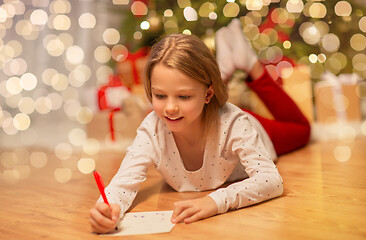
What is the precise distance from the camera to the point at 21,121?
2857mm

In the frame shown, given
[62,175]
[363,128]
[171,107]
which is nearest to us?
[171,107]

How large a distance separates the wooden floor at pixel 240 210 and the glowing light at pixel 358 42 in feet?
3.35

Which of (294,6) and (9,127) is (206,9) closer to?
(294,6)

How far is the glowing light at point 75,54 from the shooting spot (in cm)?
296

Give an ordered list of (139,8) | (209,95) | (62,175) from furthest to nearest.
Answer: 1. (139,8)
2. (62,175)
3. (209,95)

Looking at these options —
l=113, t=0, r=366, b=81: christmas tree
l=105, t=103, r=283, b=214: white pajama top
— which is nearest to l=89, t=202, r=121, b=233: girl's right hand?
l=105, t=103, r=283, b=214: white pajama top

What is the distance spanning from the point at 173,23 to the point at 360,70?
1159mm

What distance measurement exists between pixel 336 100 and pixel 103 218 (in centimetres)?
179

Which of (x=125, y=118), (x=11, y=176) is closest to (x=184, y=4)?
(x=125, y=118)

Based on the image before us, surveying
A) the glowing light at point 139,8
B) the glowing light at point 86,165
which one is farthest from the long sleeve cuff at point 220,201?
the glowing light at point 139,8

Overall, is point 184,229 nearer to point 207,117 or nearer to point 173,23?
point 207,117

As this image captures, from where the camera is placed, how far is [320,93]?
93.2 inches

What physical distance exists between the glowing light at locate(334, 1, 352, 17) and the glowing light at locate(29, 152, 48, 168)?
1.76m

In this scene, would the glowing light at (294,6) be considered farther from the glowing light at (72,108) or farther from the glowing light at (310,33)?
the glowing light at (72,108)
